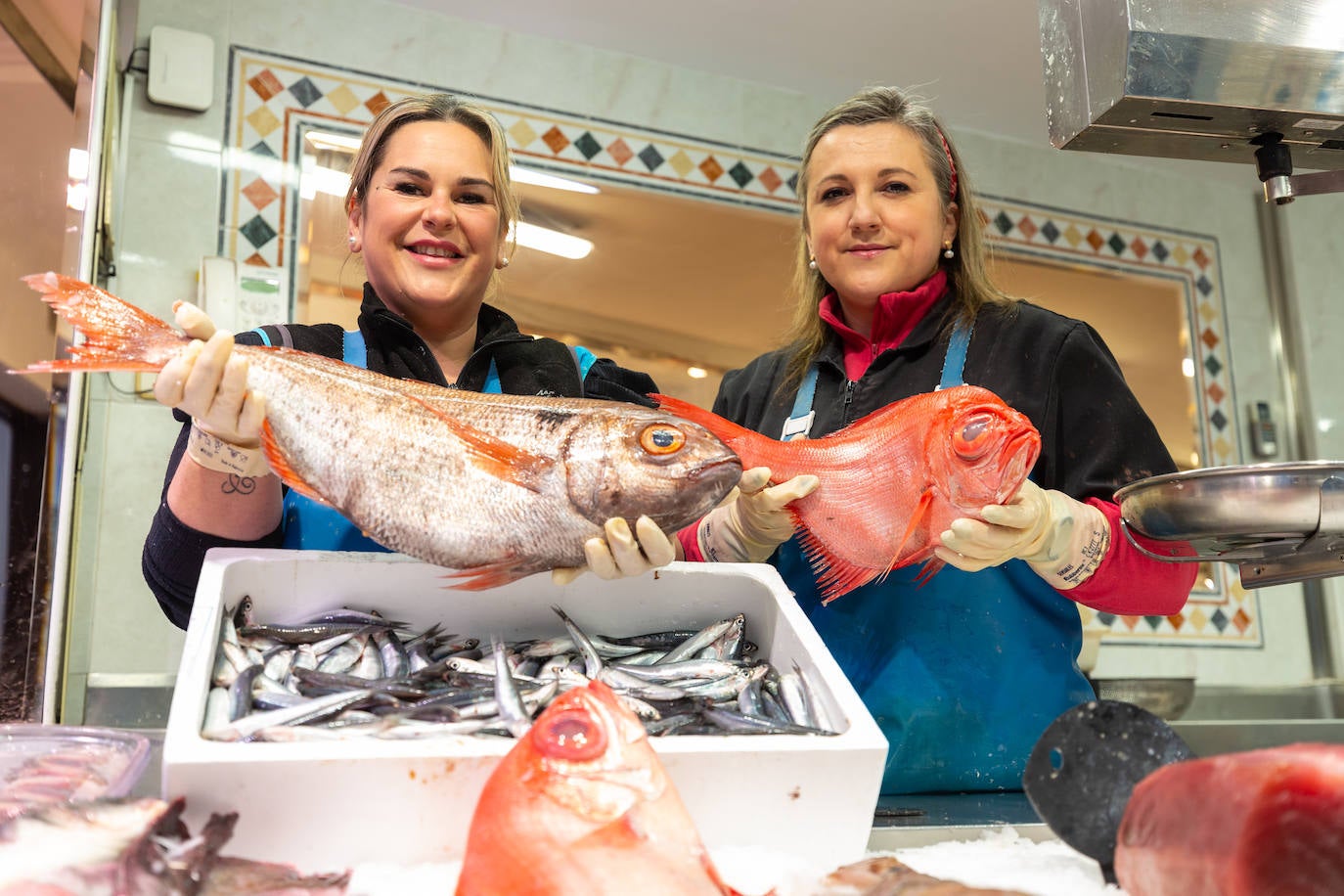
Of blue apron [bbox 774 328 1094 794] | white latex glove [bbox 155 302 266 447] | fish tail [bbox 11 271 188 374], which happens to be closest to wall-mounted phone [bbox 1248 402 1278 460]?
blue apron [bbox 774 328 1094 794]

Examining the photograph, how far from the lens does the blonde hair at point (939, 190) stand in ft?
8.14

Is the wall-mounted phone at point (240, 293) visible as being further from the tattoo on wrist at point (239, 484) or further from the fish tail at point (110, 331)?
the fish tail at point (110, 331)

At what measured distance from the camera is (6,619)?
2.17 meters

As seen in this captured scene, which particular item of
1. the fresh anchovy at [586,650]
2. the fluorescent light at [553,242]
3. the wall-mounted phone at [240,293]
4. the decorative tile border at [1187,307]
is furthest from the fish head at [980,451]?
the decorative tile border at [1187,307]

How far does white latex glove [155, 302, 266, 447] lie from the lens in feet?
4.65

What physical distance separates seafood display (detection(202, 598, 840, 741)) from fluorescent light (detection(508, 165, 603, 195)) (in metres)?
3.37

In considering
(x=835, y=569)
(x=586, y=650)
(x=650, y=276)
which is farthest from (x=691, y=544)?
(x=650, y=276)

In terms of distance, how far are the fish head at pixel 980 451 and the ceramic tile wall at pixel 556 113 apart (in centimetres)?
326

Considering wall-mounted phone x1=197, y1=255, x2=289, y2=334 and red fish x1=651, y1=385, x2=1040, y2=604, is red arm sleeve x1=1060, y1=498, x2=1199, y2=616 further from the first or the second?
wall-mounted phone x1=197, y1=255, x2=289, y2=334

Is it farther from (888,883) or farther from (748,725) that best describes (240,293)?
(888,883)

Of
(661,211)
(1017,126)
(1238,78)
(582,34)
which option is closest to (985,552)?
(1238,78)

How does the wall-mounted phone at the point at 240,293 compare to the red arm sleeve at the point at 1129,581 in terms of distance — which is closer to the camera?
the red arm sleeve at the point at 1129,581

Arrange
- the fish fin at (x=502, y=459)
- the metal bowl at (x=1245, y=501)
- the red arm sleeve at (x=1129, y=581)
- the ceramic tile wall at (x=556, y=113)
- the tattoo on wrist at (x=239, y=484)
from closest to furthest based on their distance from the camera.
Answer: the metal bowl at (x=1245, y=501) < the fish fin at (x=502, y=459) < the tattoo on wrist at (x=239, y=484) < the red arm sleeve at (x=1129, y=581) < the ceramic tile wall at (x=556, y=113)

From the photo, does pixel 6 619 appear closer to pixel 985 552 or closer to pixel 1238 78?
pixel 985 552
